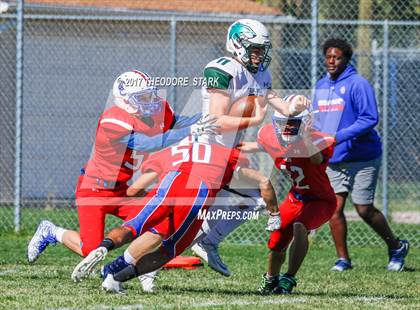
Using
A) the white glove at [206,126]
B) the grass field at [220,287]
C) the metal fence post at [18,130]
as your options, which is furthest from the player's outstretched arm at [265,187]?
the metal fence post at [18,130]

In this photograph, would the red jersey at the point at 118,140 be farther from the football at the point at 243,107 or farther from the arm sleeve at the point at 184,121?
the football at the point at 243,107

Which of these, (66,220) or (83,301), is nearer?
(83,301)

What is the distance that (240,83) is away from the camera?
6.64m

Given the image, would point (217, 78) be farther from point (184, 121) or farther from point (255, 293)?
point (255, 293)

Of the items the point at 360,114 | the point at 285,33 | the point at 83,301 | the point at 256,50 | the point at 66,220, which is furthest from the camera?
the point at 285,33

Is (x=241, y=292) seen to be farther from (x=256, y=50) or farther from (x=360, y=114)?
(x=360, y=114)

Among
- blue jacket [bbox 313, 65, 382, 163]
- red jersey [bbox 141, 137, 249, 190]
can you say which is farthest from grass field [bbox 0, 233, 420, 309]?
blue jacket [bbox 313, 65, 382, 163]

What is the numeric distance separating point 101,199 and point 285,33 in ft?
19.5

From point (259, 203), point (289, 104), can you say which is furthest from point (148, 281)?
point (259, 203)

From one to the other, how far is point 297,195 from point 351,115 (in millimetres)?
2203

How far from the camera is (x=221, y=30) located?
1497 cm

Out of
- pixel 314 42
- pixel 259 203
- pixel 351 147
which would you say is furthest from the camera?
pixel 314 42

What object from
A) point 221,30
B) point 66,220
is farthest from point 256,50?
point 221,30

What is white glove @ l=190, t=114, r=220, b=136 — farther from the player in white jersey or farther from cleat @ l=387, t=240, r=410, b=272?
cleat @ l=387, t=240, r=410, b=272
